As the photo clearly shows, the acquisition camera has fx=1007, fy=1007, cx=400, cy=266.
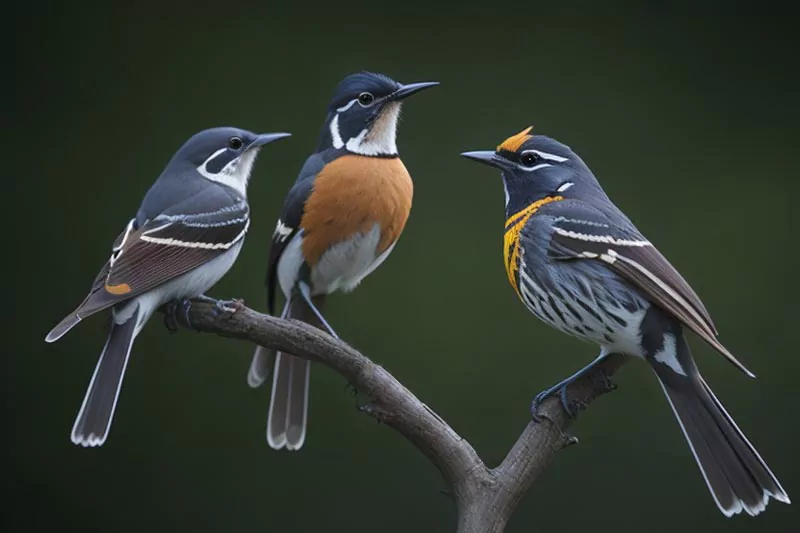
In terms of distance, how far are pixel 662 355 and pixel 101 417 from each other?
1.18 metres

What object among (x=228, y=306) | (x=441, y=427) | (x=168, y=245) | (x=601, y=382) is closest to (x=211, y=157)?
(x=168, y=245)

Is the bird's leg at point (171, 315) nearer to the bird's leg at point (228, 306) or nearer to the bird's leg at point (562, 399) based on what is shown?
the bird's leg at point (228, 306)

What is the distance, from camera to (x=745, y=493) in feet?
6.24

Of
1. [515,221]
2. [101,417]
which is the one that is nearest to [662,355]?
[515,221]

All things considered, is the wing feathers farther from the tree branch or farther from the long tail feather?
the long tail feather

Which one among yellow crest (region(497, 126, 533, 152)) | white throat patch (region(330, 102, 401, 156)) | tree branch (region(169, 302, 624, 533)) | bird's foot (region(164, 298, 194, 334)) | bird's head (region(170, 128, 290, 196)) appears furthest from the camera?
white throat patch (region(330, 102, 401, 156))

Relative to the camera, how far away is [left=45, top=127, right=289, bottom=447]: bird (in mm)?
1974

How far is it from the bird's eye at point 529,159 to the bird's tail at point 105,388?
97 centimetres

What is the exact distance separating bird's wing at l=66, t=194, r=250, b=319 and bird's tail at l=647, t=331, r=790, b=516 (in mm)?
1055

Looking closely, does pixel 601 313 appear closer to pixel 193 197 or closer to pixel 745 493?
pixel 745 493

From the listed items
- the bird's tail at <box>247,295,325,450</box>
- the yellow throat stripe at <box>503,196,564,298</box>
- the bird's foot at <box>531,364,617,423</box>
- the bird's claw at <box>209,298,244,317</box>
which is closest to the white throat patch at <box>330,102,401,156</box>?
the yellow throat stripe at <box>503,196,564,298</box>

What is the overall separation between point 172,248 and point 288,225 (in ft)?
1.72

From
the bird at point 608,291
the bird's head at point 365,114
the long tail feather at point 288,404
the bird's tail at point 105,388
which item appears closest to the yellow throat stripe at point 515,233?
the bird at point 608,291

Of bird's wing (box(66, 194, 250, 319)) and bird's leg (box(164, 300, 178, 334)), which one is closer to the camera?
bird's wing (box(66, 194, 250, 319))
